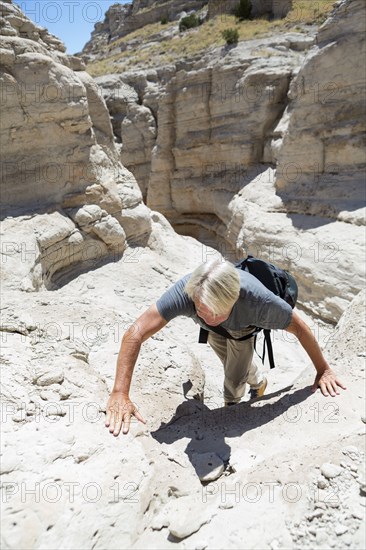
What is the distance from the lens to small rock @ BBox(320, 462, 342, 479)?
2242 mm

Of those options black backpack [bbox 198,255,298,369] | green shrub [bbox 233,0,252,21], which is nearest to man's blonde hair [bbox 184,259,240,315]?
black backpack [bbox 198,255,298,369]

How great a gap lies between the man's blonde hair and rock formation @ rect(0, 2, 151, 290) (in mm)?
4143

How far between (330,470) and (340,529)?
0.39 meters

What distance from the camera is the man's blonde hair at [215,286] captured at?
2.46 m

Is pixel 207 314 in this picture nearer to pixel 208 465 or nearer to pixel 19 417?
pixel 208 465

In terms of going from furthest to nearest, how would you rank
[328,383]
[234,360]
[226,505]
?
[234,360], [328,383], [226,505]

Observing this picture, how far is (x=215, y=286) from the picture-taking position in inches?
96.5

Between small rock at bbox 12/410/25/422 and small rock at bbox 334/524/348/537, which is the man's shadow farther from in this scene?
small rock at bbox 12/410/25/422

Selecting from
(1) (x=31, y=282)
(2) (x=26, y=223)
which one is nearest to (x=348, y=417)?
(1) (x=31, y=282)

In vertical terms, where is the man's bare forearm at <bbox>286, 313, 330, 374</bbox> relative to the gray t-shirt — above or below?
below

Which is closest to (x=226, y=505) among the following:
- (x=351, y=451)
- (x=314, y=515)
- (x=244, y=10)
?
(x=314, y=515)

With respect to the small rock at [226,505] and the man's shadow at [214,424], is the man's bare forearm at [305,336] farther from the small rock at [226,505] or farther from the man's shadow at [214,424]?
the small rock at [226,505]

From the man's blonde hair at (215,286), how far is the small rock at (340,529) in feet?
4.25

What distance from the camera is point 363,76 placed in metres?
9.09
